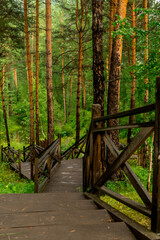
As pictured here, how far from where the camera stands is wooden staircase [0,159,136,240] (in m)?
1.80

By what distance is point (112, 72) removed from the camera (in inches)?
265

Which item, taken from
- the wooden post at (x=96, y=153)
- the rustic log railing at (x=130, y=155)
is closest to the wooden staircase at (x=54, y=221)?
the rustic log railing at (x=130, y=155)

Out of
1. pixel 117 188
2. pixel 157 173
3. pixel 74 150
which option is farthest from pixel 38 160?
pixel 74 150

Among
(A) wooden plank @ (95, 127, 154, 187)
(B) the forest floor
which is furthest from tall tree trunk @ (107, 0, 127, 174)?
(A) wooden plank @ (95, 127, 154, 187)

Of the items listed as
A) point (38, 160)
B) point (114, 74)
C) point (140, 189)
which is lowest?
point (38, 160)

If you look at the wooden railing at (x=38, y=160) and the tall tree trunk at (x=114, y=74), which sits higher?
the tall tree trunk at (x=114, y=74)

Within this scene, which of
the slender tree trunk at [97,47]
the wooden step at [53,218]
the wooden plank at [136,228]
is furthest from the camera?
the slender tree trunk at [97,47]

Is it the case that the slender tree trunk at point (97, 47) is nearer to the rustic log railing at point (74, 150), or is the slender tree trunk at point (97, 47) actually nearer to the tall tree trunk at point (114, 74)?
the tall tree trunk at point (114, 74)

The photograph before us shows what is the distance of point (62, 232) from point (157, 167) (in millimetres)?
1087

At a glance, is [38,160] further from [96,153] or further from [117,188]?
[117,188]

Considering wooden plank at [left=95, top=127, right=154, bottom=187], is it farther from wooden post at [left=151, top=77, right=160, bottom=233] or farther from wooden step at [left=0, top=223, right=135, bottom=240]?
wooden step at [left=0, top=223, right=135, bottom=240]

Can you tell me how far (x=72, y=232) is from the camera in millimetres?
1853

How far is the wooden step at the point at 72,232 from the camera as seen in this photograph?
1.77 metres

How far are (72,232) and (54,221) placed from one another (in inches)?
14.4
